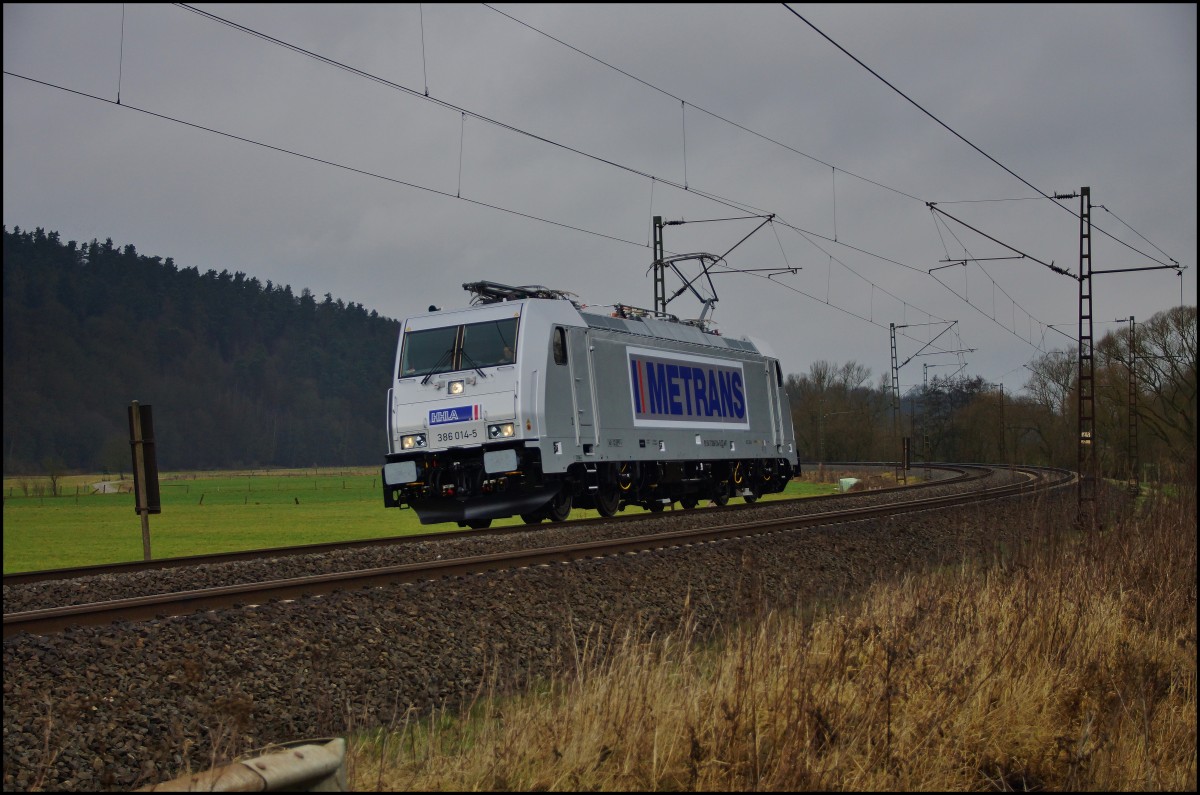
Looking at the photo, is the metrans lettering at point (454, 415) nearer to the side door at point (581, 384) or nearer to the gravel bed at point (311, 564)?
the side door at point (581, 384)

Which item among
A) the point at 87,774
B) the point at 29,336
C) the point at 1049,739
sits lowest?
the point at 1049,739

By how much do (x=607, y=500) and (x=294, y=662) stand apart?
1254 centimetres

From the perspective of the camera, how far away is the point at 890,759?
19.1 feet

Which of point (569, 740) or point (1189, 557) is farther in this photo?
point (1189, 557)

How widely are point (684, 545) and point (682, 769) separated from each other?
853cm

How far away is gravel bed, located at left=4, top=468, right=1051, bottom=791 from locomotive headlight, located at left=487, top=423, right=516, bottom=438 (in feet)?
17.9

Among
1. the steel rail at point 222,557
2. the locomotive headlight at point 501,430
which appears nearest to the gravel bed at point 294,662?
the steel rail at point 222,557

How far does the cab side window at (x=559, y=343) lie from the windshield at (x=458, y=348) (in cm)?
73

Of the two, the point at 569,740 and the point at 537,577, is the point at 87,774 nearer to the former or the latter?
the point at 569,740

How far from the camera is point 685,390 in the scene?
71.1ft

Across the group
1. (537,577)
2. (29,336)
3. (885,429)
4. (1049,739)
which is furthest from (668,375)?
(29,336)

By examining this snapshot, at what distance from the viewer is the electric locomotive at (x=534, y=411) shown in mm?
17375

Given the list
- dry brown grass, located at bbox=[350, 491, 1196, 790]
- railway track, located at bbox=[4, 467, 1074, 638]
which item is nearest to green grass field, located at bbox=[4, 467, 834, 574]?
railway track, located at bbox=[4, 467, 1074, 638]

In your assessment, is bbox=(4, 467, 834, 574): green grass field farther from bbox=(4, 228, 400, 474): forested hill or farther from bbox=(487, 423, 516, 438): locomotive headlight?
bbox=(4, 228, 400, 474): forested hill
